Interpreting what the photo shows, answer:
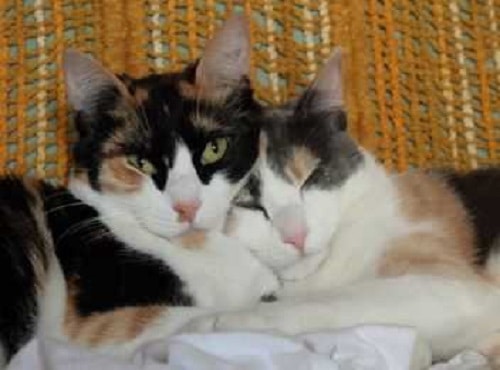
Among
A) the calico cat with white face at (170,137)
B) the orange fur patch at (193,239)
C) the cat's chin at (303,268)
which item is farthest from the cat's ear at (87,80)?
the cat's chin at (303,268)

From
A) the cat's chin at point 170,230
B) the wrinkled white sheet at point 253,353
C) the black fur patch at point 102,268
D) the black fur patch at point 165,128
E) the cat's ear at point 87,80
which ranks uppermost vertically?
the cat's ear at point 87,80

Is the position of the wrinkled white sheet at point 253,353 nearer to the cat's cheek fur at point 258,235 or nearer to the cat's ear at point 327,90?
the cat's cheek fur at point 258,235

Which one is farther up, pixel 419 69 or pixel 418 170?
pixel 419 69

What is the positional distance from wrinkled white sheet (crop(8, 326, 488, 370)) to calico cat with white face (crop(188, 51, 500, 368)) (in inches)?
2.9

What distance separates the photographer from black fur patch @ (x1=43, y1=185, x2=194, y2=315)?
1.34m

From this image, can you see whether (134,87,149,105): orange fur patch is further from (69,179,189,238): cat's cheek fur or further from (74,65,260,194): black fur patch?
(69,179,189,238): cat's cheek fur

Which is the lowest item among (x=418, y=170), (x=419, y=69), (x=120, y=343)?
(x=120, y=343)

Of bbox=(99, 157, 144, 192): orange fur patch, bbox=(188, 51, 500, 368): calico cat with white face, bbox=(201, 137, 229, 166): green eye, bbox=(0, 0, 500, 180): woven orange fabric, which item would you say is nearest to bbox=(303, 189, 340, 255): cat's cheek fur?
bbox=(188, 51, 500, 368): calico cat with white face

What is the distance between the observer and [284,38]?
1.80m

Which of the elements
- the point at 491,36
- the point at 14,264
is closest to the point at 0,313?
the point at 14,264

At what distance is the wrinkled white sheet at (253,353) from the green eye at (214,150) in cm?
31

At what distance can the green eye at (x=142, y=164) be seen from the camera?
1.39 meters

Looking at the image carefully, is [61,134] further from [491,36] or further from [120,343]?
[491,36]

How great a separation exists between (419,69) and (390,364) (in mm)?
814
